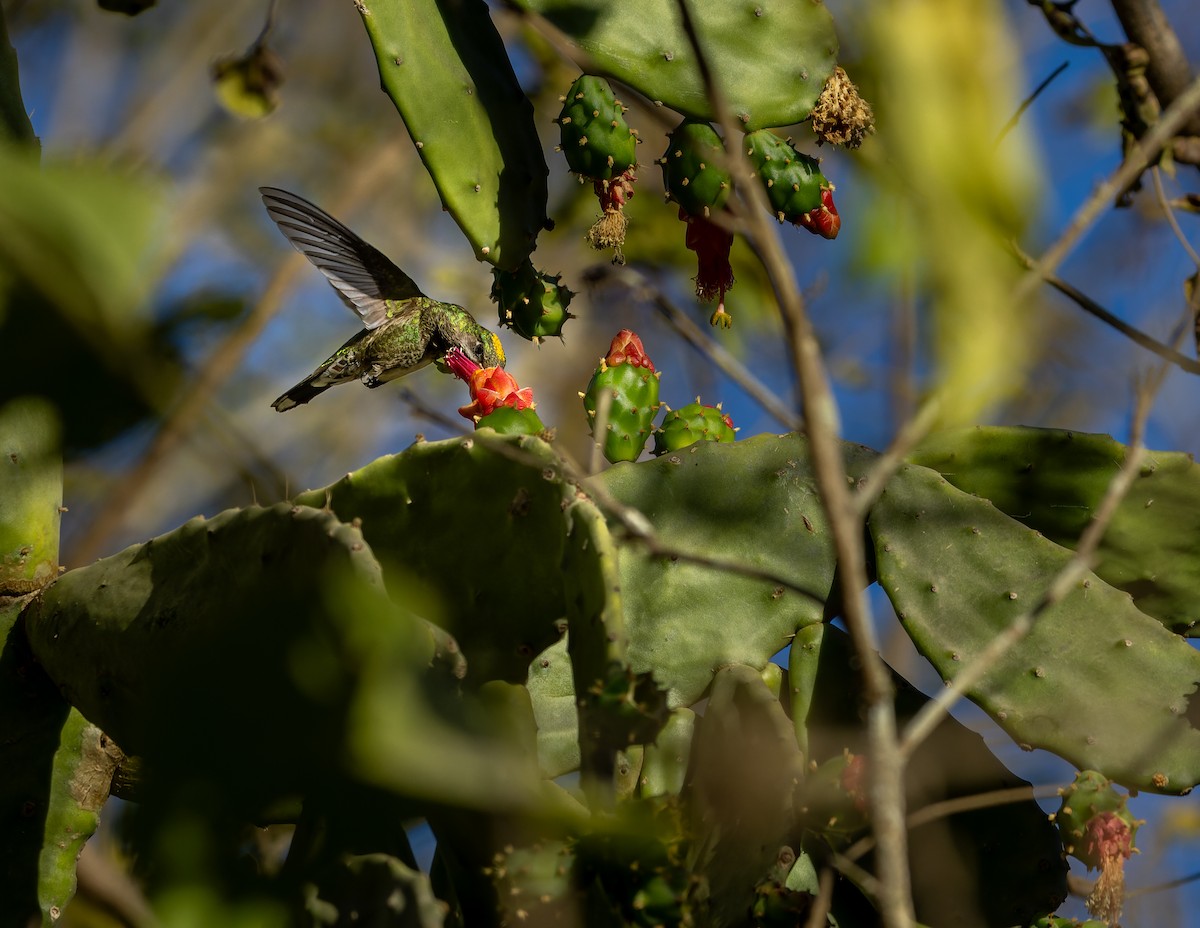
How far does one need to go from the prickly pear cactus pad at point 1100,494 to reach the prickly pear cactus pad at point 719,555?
194 mm

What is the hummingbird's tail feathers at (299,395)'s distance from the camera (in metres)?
2.68

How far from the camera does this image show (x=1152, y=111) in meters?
1.61

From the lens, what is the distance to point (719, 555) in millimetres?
1540

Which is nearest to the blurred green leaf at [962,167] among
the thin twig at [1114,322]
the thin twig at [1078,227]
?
the thin twig at [1078,227]

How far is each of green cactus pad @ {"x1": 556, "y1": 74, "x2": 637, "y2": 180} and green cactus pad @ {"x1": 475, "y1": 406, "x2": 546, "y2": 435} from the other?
367 mm

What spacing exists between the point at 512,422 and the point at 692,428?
28cm

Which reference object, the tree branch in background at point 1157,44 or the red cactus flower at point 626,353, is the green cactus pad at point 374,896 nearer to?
the red cactus flower at point 626,353

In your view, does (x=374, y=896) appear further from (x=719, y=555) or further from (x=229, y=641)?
(x=719, y=555)

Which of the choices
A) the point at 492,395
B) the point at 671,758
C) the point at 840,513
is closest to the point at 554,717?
the point at 671,758

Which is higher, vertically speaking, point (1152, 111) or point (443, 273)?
point (1152, 111)

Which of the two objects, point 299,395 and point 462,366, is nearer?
point 462,366

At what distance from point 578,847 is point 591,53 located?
3.26ft

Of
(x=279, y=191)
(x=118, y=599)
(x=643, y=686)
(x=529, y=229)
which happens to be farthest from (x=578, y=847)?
(x=279, y=191)

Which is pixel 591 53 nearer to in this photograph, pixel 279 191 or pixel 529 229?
pixel 529 229
